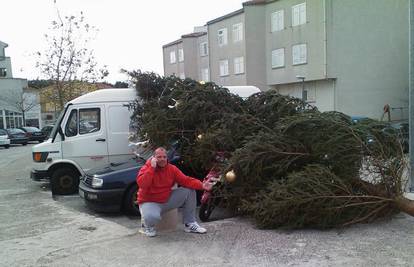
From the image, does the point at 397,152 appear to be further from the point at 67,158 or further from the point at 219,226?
the point at 67,158

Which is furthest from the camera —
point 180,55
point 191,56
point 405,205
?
point 180,55

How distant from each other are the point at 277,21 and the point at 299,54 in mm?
4172

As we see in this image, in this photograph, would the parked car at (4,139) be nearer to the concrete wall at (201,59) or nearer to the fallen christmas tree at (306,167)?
the fallen christmas tree at (306,167)

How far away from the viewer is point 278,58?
130 feet

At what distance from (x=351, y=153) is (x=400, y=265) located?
2067mm

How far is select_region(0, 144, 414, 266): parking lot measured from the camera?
5.39 m

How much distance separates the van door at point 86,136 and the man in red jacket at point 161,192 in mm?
4886

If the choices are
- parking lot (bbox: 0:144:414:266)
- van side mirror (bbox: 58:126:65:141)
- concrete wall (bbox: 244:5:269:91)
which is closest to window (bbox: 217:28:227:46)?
concrete wall (bbox: 244:5:269:91)

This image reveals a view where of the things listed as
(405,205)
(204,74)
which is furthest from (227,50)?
(405,205)

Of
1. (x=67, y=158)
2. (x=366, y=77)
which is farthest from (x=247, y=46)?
(x=67, y=158)

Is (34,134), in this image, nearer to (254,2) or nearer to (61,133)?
(254,2)

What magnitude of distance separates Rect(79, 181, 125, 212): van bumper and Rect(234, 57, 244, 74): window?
3565 centimetres

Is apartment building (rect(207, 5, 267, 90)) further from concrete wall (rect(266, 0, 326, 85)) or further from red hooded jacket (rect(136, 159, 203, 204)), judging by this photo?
red hooded jacket (rect(136, 159, 203, 204))

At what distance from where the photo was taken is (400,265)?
5.09m
